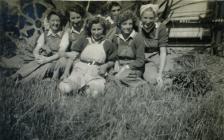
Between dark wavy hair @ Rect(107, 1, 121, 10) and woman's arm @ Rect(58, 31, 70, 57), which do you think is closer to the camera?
dark wavy hair @ Rect(107, 1, 121, 10)

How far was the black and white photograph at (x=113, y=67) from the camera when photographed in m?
5.19

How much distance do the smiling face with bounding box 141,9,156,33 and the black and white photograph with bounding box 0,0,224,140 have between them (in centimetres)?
1

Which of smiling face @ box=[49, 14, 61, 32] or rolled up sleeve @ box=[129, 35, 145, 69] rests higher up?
smiling face @ box=[49, 14, 61, 32]

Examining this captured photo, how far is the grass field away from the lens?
5.07m

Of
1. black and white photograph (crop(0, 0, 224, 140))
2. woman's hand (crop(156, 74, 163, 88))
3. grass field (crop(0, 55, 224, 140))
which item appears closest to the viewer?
grass field (crop(0, 55, 224, 140))

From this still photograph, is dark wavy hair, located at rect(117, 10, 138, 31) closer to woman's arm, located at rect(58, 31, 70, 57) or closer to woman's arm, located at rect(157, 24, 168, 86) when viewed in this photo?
woman's arm, located at rect(157, 24, 168, 86)

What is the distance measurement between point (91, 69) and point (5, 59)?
1193mm

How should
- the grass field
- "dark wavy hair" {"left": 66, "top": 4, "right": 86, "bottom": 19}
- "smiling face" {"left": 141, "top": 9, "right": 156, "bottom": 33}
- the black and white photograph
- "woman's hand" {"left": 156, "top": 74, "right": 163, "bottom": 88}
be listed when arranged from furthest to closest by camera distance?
1. "dark wavy hair" {"left": 66, "top": 4, "right": 86, "bottom": 19}
2. "smiling face" {"left": 141, "top": 9, "right": 156, "bottom": 33}
3. "woman's hand" {"left": 156, "top": 74, "right": 163, "bottom": 88}
4. the black and white photograph
5. the grass field

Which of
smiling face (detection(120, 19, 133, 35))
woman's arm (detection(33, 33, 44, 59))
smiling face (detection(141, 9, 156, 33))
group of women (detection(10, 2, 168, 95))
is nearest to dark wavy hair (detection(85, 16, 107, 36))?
group of women (detection(10, 2, 168, 95))

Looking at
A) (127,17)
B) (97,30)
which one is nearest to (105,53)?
(97,30)

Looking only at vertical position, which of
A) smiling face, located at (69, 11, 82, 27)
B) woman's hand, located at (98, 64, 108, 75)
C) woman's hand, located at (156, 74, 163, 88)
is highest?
smiling face, located at (69, 11, 82, 27)

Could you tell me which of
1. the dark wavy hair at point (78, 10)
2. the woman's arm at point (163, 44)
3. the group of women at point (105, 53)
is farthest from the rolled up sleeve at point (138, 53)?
the dark wavy hair at point (78, 10)

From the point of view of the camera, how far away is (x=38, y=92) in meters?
5.57

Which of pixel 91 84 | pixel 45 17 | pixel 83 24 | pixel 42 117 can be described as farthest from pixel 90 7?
pixel 42 117
